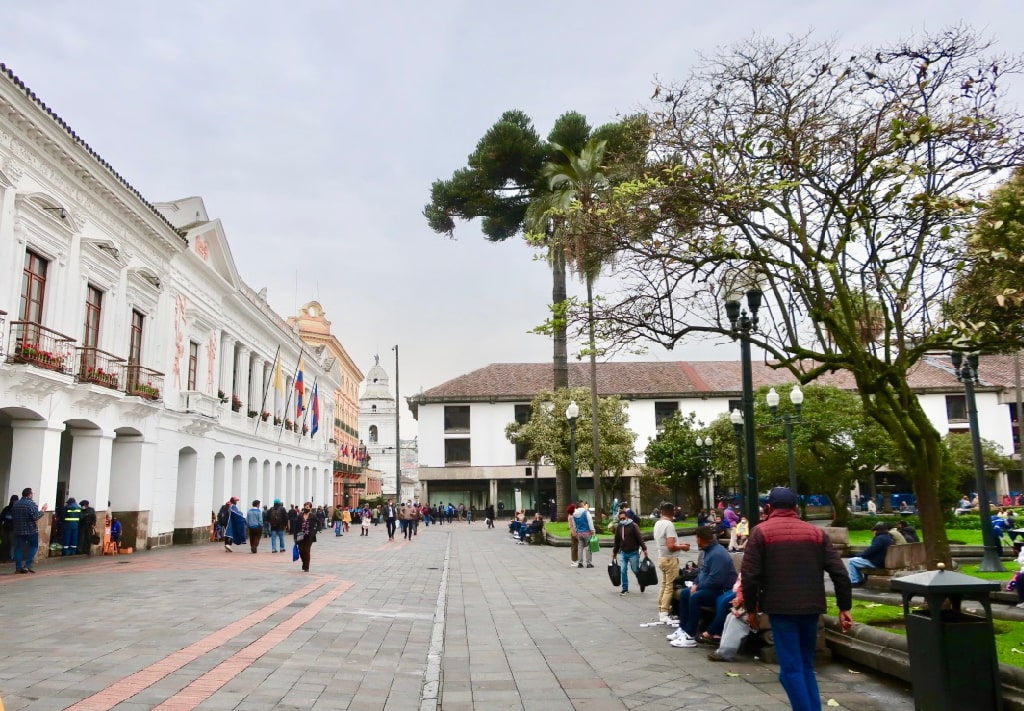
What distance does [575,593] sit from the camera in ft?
42.8

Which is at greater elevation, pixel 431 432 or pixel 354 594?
pixel 431 432

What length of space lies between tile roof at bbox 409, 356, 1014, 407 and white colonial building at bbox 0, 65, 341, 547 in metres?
22.4

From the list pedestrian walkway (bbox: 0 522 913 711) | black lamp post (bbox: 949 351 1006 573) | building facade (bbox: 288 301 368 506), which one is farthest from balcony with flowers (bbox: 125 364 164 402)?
building facade (bbox: 288 301 368 506)

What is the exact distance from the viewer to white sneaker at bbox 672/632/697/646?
8070mm

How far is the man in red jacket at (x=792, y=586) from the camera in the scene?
5129 millimetres

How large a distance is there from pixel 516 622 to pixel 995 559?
8.73 m

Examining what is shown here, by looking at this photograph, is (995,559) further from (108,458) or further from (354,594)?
Answer: (108,458)

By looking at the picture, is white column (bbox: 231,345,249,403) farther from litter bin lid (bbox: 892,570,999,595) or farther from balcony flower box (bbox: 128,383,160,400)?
litter bin lid (bbox: 892,570,999,595)

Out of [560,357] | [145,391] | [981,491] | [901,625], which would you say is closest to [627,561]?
[901,625]

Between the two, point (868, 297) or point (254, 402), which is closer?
point (868, 297)

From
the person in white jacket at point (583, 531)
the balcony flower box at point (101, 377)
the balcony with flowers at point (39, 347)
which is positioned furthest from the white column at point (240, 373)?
the person in white jacket at point (583, 531)

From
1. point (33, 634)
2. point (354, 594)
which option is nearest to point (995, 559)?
point (354, 594)

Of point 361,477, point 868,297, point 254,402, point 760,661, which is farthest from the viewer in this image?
point 361,477

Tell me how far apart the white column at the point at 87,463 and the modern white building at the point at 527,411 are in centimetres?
3404
